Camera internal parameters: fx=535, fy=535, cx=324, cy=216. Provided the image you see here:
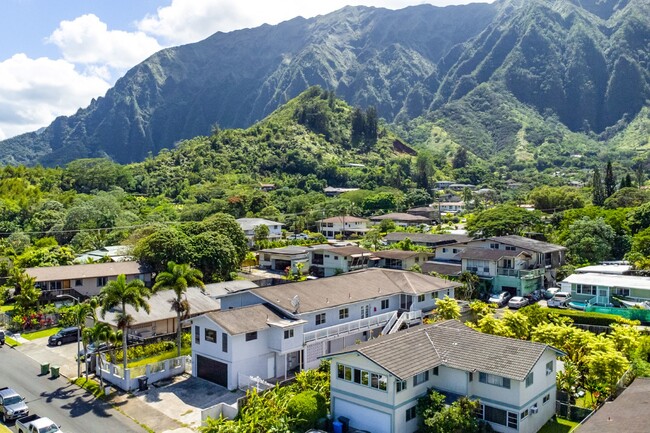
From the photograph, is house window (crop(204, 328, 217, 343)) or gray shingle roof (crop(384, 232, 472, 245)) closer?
house window (crop(204, 328, 217, 343))

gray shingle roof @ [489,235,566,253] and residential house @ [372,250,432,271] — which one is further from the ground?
gray shingle roof @ [489,235,566,253]

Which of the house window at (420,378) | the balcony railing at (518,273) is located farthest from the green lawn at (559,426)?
the balcony railing at (518,273)

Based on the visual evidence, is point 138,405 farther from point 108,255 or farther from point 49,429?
point 108,255

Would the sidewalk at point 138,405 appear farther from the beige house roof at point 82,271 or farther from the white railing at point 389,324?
the white railing at point 389,324

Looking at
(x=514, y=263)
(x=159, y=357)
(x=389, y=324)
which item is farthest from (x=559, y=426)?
(x=514, y=263)

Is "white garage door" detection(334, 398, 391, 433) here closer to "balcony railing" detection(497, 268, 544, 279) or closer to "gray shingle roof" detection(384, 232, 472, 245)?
"balcony railing" detection(497, 268, 544, 279)

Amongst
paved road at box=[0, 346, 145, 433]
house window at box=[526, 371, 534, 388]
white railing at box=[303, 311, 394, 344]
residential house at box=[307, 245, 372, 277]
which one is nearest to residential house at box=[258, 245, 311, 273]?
residential house at box=[307, 245, 372, 277]
